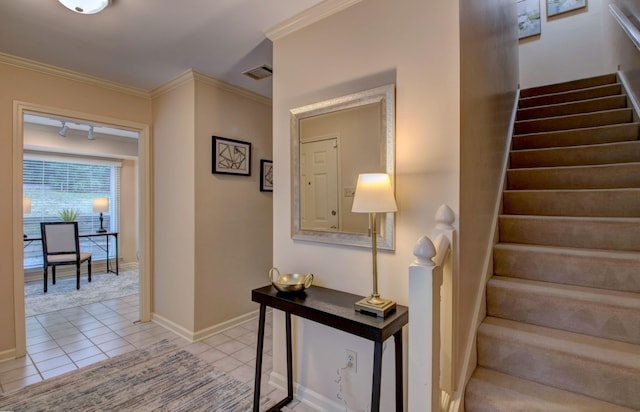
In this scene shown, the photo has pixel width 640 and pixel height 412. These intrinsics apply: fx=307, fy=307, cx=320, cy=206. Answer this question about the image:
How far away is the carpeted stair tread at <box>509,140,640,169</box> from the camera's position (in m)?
2.25

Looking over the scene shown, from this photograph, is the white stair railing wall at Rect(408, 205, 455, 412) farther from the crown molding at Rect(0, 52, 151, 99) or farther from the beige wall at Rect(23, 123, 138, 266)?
the beige wall at Rect(23, 123, 138, 266)

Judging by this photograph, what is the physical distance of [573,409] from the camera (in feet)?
4.20

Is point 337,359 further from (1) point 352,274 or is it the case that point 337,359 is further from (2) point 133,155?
(2) point 133,155

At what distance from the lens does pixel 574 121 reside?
2.81 meters

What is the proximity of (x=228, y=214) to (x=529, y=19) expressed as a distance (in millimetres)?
4846

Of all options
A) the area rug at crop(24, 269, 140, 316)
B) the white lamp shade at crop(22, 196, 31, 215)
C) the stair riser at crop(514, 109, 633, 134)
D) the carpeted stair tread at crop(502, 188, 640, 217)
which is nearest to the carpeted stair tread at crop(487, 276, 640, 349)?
the carpeted stair tread at crop(502, 188, 640, 217)

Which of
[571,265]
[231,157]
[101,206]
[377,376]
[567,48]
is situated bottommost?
[377,376]

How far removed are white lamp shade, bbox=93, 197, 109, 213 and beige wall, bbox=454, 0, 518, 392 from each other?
613cm

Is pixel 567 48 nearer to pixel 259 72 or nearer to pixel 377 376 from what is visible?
pixel 259 72

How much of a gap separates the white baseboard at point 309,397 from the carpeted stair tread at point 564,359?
88 cm

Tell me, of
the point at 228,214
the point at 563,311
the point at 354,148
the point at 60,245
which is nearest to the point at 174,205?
the point at 228,214

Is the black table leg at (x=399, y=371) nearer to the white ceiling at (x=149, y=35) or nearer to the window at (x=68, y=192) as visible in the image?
the white ceiling at (x=149, y=35)

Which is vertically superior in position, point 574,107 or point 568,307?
point 574,107

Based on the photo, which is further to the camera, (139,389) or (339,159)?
(139,389)
